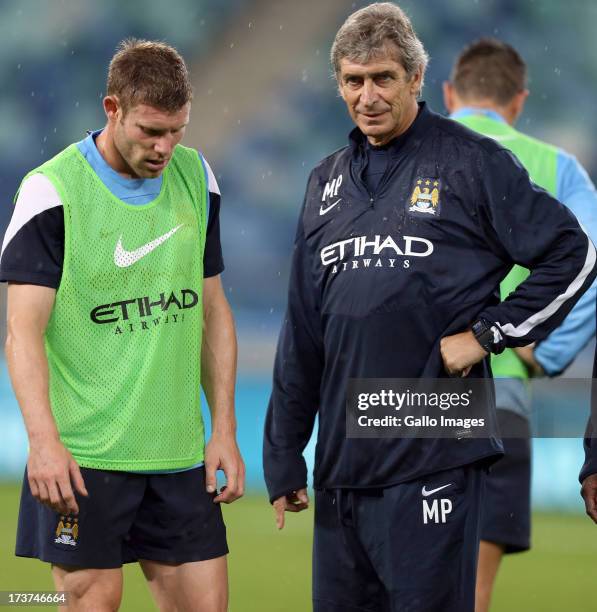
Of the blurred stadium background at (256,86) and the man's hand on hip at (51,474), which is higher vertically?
the blurred stadium background at (256,86)

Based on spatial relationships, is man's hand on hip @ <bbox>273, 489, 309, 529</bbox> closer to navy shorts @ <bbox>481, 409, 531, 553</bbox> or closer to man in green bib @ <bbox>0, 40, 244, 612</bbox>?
man in green bib @ <bbox>0, 40, 244, 612</bbox>

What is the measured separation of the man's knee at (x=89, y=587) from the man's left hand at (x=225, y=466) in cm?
35

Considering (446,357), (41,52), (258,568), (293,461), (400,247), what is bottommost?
(258,568)

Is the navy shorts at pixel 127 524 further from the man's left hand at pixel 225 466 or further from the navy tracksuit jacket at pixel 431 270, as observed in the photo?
the navy tracksuit jacket at pixel 431 270

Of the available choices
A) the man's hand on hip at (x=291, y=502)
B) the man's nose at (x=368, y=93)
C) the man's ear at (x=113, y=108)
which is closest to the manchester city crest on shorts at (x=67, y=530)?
the man's hand on hip at (x=291, y=502)

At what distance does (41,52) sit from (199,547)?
11.3m

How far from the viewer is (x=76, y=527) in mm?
3320

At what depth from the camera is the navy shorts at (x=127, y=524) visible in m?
3.33

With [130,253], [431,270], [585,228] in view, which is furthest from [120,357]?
[585,228]

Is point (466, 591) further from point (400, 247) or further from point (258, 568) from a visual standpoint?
point (258, 568)

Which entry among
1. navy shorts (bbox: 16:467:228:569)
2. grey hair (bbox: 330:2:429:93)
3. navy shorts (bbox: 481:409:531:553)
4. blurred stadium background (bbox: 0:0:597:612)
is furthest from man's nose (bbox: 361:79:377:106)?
blurred stadium background (bbox: 0:0:597:612)

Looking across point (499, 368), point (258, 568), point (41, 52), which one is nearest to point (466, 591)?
point (499, 368)

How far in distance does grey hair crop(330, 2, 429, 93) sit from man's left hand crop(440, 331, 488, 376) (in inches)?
28.9

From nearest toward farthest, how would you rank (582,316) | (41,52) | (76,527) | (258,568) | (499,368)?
(76,527)
(499,368)
(582,316)
(258,568)
(41,52)
